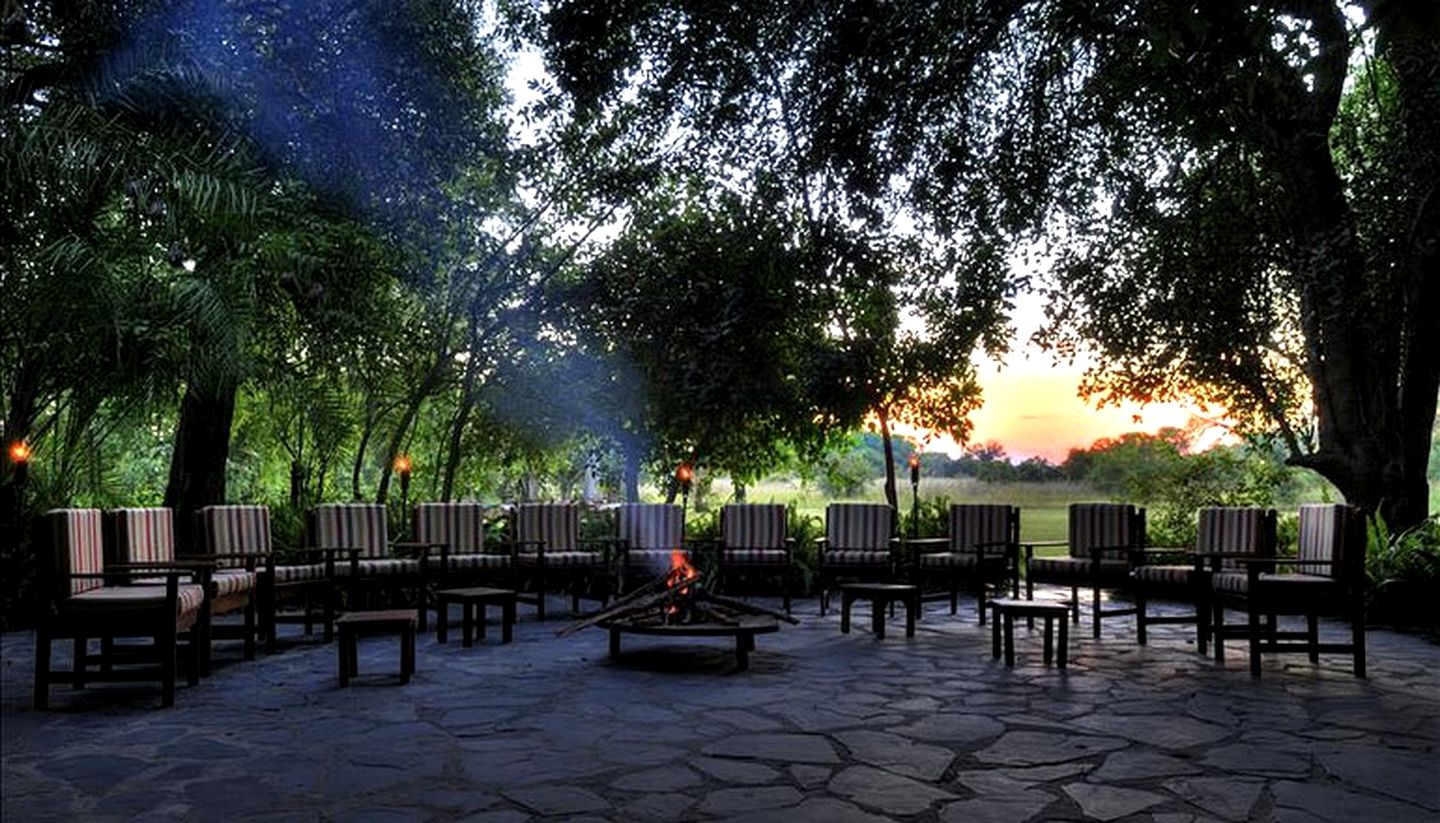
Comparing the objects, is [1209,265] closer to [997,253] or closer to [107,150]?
[997,253]

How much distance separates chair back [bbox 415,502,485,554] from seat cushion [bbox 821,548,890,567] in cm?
284

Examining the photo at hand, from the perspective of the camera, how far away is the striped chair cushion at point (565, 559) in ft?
28.2

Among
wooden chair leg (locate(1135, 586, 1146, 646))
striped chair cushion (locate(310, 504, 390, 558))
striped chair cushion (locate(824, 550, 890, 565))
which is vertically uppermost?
striped chair cushion (locate(310, 504, 390, 558))

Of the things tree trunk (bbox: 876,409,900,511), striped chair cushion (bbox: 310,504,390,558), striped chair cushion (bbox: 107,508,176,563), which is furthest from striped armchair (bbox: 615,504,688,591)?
striped chair cushion (bbox: 107,508,176,563)

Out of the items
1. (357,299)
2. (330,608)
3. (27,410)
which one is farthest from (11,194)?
(330,608)

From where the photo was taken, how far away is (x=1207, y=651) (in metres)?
6.88

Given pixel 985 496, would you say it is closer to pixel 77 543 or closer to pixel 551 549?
pixel 551 549

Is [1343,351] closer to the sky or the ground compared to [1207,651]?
closer to the sky

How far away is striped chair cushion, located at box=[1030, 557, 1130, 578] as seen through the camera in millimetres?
7812

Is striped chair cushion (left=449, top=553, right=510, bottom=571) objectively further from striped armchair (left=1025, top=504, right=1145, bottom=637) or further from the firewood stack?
striped armchair (left=1025, top=504, right=1145, bottom=637)

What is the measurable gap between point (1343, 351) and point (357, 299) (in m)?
8.02

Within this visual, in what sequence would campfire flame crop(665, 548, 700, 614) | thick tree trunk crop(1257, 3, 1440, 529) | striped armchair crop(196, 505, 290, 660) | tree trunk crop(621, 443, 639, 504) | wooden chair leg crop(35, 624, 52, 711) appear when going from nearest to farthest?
wooden chair leg crop(35, 624, 52, 711), striped armchair crop(196, 505, 290, 660), campfire flame crop(665, 548, 700, 614), thick tree trunk crop(1257, 3, 1440, 529), tree trunk crop(621, 443, 639, 504)

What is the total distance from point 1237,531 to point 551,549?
5.09 m

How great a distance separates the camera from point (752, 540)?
30.7 feet
